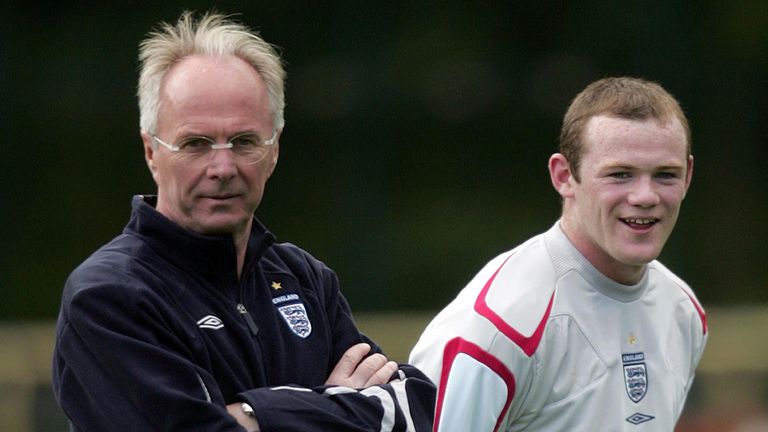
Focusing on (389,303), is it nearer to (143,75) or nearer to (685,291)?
(685,291)

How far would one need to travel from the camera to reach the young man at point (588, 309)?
410 cm

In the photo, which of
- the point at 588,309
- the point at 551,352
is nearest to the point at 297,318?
the point at 551,352

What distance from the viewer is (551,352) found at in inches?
164

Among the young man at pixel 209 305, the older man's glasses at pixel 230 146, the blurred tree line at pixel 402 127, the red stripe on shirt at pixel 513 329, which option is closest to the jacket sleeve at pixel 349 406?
the young man at pixel 209 305

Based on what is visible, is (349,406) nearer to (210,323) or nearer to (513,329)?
(210,323)

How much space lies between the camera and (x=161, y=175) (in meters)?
3.59

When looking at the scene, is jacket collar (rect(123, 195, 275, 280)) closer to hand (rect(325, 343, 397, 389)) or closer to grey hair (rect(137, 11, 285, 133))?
grey hair (rect(137, 11, 285, 133))

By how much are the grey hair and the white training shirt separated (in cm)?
91

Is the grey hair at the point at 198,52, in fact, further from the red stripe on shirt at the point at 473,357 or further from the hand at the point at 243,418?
the red stripe on shirt at the point at 473,357

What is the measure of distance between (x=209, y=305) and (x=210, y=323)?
0.19 ft

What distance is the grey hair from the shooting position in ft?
11.9

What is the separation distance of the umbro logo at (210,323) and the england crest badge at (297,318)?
10.3 inches

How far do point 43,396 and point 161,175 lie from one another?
6094 millimetres

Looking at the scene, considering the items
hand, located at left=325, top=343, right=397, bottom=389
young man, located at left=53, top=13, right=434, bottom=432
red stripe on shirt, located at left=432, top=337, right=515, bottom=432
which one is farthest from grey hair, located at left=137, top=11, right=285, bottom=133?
red stripe on shirt, located at left=432, top=337, right=515, bottom=432
